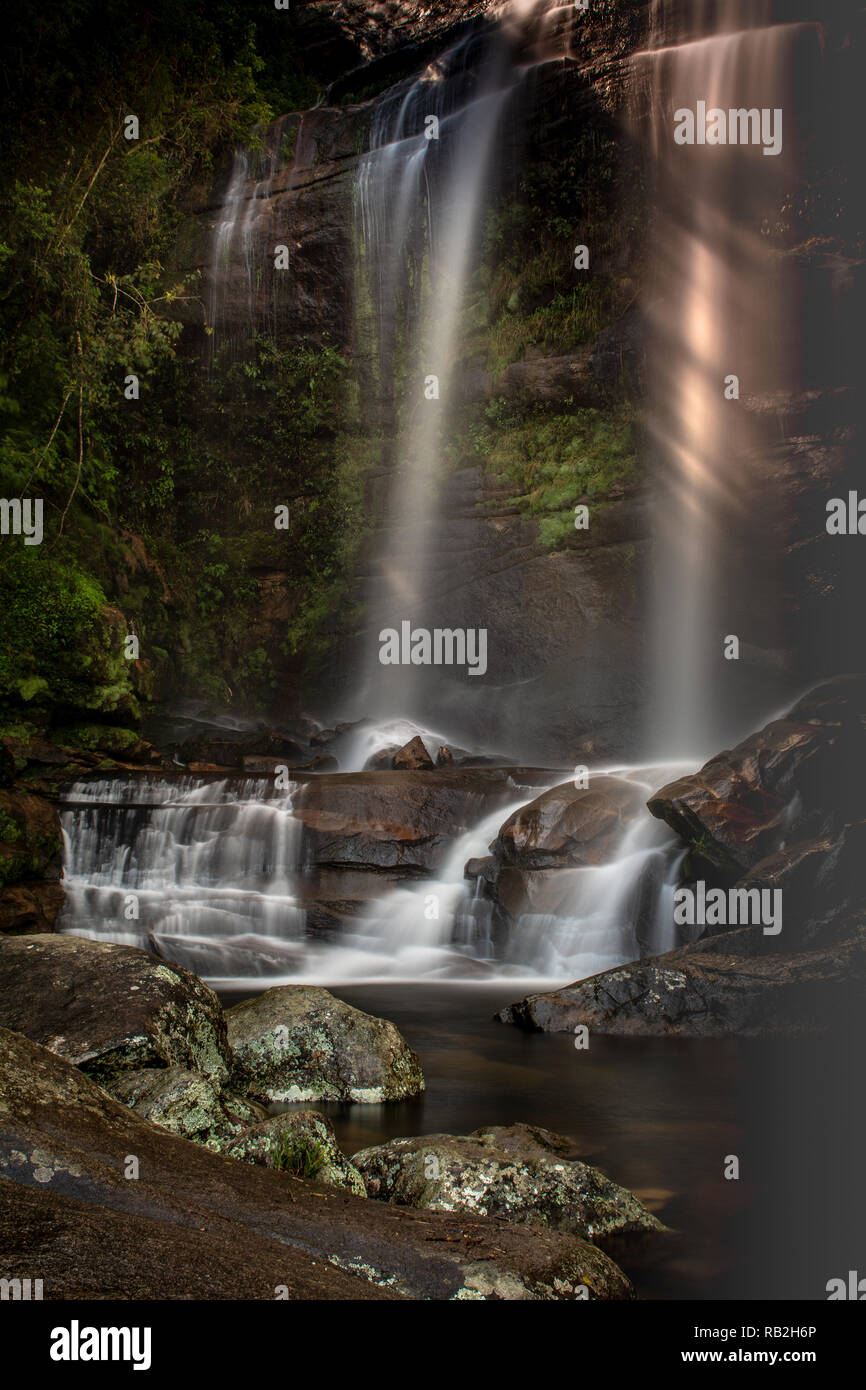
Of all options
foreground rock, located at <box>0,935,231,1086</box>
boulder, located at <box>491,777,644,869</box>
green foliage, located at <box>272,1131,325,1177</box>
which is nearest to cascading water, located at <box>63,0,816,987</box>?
boulder, located at <box>491,777,644,869</box>

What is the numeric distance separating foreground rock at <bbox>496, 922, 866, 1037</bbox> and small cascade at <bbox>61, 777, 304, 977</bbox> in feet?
12.6

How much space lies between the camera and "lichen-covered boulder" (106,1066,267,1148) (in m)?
4.57

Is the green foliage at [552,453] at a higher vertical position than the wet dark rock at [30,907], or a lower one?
higher

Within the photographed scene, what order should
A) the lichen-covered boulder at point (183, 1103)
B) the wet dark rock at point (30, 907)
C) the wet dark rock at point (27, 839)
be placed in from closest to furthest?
the lichen-covered boulder at point (183, 1103), the wet dark rock at point (30, 907), the wet dark rock at point (27, 839)

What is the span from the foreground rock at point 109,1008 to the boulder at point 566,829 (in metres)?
5.97

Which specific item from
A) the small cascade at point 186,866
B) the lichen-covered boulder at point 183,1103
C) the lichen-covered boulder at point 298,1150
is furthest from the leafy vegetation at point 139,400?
the lichen-covered boulder at point 298,1150

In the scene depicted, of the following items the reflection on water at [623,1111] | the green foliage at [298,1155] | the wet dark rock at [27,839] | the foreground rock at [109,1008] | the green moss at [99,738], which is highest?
the green moss at [99,738]

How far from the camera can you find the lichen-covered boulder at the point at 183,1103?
4566 millimetres

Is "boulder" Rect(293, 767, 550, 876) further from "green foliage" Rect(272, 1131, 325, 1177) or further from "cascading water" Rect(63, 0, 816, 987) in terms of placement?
"green foliage" Rect(272, 1131, 325, 1177)

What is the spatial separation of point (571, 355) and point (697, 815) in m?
14.0

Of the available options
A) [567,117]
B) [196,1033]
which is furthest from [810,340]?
[196,1033]

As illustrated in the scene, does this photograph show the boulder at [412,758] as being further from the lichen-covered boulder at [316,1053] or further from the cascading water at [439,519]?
the lichen-covered boulder at [316,1053]

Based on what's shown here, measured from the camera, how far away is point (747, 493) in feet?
57.1

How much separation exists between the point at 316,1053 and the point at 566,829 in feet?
18.1
